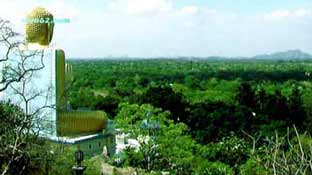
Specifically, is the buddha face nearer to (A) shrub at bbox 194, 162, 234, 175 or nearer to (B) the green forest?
(B) the green forest

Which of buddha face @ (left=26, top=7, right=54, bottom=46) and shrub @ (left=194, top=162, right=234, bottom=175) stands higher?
buddha face @ (left=26, top=7, right=54, bottom=46)

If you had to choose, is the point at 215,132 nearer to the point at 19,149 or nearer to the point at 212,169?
the point at 212,169

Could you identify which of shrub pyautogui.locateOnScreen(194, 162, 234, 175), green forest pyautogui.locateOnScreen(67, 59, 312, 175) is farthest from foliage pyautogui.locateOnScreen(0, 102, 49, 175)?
shrub pyautogui.locateOnScreen(194, 162, 234, 175)

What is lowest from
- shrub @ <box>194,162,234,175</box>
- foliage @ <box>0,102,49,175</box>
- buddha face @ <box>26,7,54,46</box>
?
shrub @ <box>194,162,234,175</box>

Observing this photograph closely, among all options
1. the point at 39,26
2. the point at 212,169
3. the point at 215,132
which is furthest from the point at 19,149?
the point at 215,132

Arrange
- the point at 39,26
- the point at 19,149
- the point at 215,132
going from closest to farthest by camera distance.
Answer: the point at 19,149 < the point at 39,26 < the point at 215,132

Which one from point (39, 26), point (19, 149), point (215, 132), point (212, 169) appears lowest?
point (215, 132)

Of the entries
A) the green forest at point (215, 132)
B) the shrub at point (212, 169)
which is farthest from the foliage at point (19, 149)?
the shrub at point (212, 169)

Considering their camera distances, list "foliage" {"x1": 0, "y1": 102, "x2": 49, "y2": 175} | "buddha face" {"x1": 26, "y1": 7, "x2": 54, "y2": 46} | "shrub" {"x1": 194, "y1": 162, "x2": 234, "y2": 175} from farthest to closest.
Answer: "buddha face" {"x1": 26, "y1": 7, "x2": 54, "y2": 46}, "shrub" {"x1": 194, "y1": 162, "x2": 234, "y2": 175}, "foliage" {"x1": 0, "y1": 102, "x2": 49, "y2": 175}

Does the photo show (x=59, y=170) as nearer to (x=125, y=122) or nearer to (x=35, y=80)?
(x=125, y=122)

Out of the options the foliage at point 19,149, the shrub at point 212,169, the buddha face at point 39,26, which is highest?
the buddha face at point 39,26

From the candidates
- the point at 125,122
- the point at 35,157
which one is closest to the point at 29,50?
the point at 125,122

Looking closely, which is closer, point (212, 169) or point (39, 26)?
point (212, 169)

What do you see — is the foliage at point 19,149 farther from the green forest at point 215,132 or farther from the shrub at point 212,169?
the shrub at point 212,169
